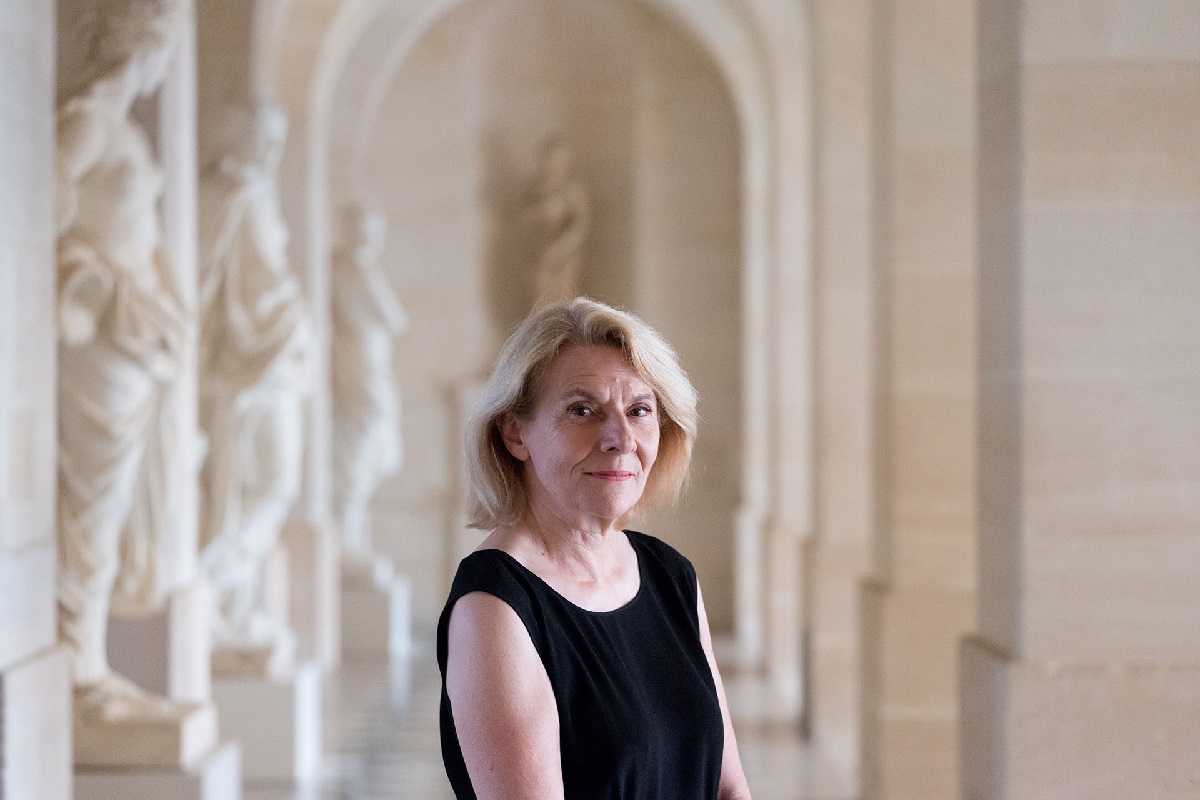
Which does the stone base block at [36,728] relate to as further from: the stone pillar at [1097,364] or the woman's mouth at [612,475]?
the stone pillar at [1097,364]

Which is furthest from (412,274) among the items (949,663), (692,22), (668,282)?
(949,663)

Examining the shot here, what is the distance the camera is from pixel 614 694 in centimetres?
239

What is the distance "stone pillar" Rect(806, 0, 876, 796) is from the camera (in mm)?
9664

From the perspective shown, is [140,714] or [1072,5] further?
[140,714]

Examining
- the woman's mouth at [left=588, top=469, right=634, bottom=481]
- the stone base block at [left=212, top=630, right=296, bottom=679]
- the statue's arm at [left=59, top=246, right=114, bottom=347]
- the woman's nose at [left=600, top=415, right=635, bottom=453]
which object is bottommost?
the stone base block at [left=212, top=630, right=296, bottom=679]

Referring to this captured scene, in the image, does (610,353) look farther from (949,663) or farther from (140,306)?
(949,663)

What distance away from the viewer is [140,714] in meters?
5.86

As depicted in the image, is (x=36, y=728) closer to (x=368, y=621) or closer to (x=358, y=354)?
(x=358, y=354)

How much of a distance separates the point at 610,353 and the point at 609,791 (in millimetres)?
680

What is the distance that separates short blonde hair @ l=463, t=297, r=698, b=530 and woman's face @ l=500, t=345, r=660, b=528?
2 cm

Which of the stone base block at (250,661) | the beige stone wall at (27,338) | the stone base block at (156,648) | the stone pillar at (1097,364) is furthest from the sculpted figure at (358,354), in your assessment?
the stone pillar at (1097,364)

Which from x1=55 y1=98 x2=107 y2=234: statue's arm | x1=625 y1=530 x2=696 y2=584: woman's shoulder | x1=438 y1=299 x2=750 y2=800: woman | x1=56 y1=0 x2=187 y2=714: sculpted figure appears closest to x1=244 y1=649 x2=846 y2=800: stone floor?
x1=56 y1=0 x2=187 y2=714: sculpted figure

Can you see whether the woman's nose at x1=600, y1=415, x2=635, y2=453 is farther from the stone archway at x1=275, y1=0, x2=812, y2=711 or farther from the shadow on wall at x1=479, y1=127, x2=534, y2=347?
the shadow on wall at x1=479, y1=127, x2=534, y2=347

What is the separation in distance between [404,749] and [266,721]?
46.3 inches
